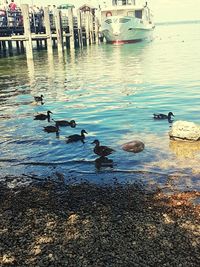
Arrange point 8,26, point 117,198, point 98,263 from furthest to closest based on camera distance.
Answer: point 8,26
point 117,198
point 98,263

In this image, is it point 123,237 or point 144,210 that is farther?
point 144,210

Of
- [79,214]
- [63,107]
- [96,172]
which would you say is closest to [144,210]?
[79,214]

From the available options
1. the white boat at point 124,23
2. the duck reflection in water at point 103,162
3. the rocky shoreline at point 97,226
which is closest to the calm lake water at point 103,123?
the duck reflection in water at point 103,162

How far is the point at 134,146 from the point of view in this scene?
8812 millimetres

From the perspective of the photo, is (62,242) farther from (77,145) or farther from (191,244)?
(77,145)

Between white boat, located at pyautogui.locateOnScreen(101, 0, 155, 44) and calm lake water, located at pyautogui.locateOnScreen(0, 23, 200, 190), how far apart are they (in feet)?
110

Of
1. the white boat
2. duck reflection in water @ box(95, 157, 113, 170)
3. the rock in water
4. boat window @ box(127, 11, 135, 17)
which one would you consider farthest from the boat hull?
duck reflection in water @ box(95, 157, 113, 170)

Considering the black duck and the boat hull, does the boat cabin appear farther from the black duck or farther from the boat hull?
the black duck

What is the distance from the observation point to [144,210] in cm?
567

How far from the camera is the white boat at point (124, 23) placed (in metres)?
54.9

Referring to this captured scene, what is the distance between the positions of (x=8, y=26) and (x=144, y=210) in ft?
103

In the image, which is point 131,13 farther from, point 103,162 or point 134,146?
point 103,162

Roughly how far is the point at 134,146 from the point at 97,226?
3825mm

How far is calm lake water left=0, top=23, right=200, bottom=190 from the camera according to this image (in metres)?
7.55
